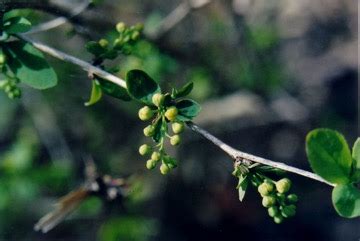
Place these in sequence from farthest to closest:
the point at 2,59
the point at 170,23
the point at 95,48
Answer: the point at 170,23 → the point at 95,48 → the point at 2,59

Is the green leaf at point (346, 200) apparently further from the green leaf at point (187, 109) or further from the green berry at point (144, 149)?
the green berry at point (144, 149)

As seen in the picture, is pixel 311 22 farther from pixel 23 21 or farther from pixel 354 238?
pixel 23 21

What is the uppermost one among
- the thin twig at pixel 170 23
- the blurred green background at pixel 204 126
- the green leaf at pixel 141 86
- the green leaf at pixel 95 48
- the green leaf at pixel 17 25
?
the thin twig at pixel 170 23

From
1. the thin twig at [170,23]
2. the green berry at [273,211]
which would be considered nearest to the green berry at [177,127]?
the green berry at [273,211]

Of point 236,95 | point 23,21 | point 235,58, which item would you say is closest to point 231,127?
point 236,95

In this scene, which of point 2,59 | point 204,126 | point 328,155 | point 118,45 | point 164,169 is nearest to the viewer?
point 328,155

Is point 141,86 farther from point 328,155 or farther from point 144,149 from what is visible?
point 328,155

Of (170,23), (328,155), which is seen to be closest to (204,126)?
(170,23)
